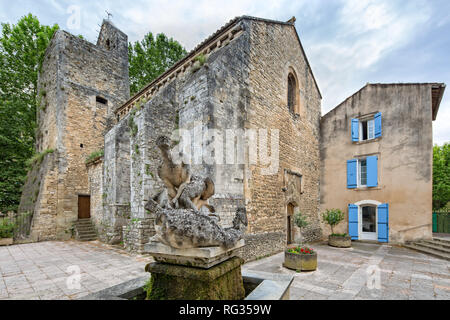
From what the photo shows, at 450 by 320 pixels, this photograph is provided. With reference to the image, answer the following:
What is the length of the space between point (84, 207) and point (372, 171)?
1395cm

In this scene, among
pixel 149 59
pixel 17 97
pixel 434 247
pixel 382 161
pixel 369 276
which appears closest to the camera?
pixel 369 276

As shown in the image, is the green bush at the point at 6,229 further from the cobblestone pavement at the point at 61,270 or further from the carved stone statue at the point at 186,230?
the carved stone statue at the point at 186,230

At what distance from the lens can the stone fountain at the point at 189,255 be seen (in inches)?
75.4

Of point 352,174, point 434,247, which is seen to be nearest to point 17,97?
point 352,174

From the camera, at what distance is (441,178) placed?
16609mm

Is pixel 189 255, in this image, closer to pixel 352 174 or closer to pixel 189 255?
pixel 189 255

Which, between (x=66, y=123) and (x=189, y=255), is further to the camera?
(x=66, y=123)

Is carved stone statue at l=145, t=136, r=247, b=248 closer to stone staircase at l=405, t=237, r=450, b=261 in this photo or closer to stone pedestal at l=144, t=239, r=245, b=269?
stone pedestal at l=144, t=239, r=245, b=269

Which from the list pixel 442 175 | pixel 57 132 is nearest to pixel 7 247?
pixel 57 132

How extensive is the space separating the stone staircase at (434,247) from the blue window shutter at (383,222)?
77cm

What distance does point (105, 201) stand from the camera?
9.25 meters

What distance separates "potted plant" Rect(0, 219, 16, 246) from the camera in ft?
28.4

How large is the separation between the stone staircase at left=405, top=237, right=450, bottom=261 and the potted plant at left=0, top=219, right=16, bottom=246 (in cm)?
1577
